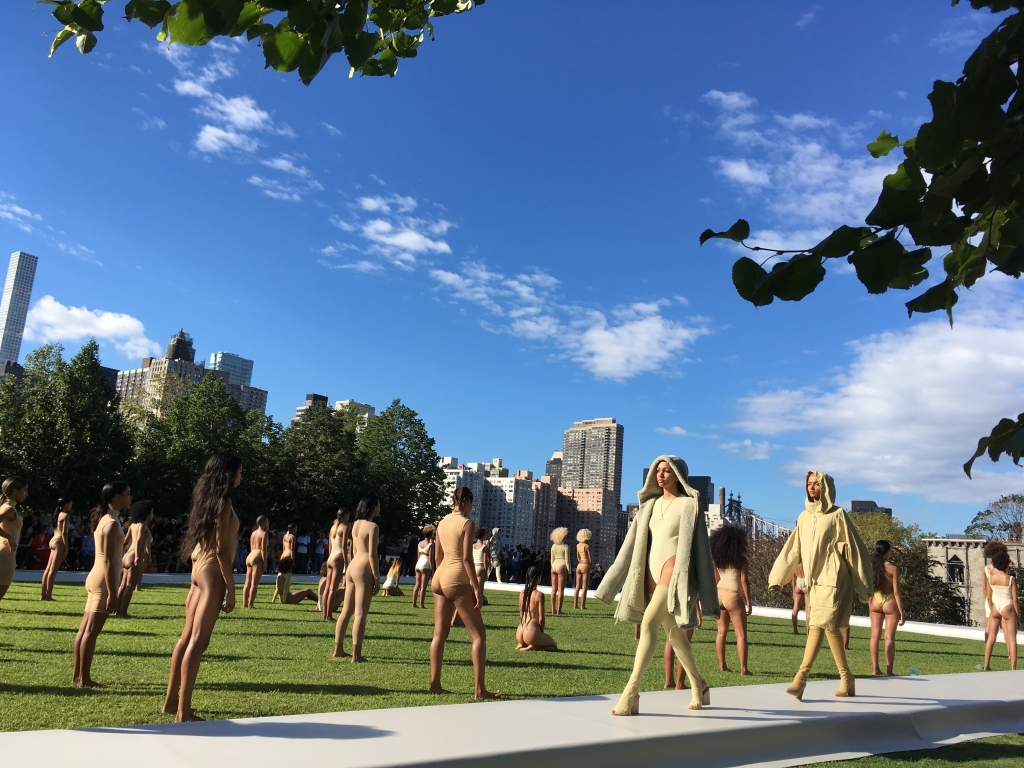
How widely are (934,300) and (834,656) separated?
5672 mm

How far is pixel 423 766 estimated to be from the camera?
168 inches

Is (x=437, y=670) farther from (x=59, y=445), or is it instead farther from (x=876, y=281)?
(x=59, y=445)

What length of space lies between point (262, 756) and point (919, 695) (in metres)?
6.41

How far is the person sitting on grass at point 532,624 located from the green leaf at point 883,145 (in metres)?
8.85

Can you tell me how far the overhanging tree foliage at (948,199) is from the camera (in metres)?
1.96

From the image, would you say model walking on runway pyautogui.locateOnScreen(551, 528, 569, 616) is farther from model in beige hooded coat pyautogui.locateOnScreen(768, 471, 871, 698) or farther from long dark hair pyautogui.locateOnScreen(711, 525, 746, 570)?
model in beige hooded coat pyautogui.locateOnScreen(768, 471, 871, 698)

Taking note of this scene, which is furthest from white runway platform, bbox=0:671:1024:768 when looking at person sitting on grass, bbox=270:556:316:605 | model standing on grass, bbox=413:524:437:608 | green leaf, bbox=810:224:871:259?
person sitting on grass, bbox=270:556:316:605

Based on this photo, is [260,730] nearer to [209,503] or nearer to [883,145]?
[209,503]

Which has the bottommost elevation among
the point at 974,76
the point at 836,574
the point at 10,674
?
the point at 10,674

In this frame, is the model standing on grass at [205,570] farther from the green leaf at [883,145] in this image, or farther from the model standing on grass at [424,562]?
the model standing on grass at [424,562]

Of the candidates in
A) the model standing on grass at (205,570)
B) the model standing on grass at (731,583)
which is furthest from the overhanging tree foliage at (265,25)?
the model standing on grass at (731,583)

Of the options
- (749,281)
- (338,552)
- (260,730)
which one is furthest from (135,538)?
(749,281)

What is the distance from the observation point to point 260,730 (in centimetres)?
495

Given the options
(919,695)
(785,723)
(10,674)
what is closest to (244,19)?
(785,723)
